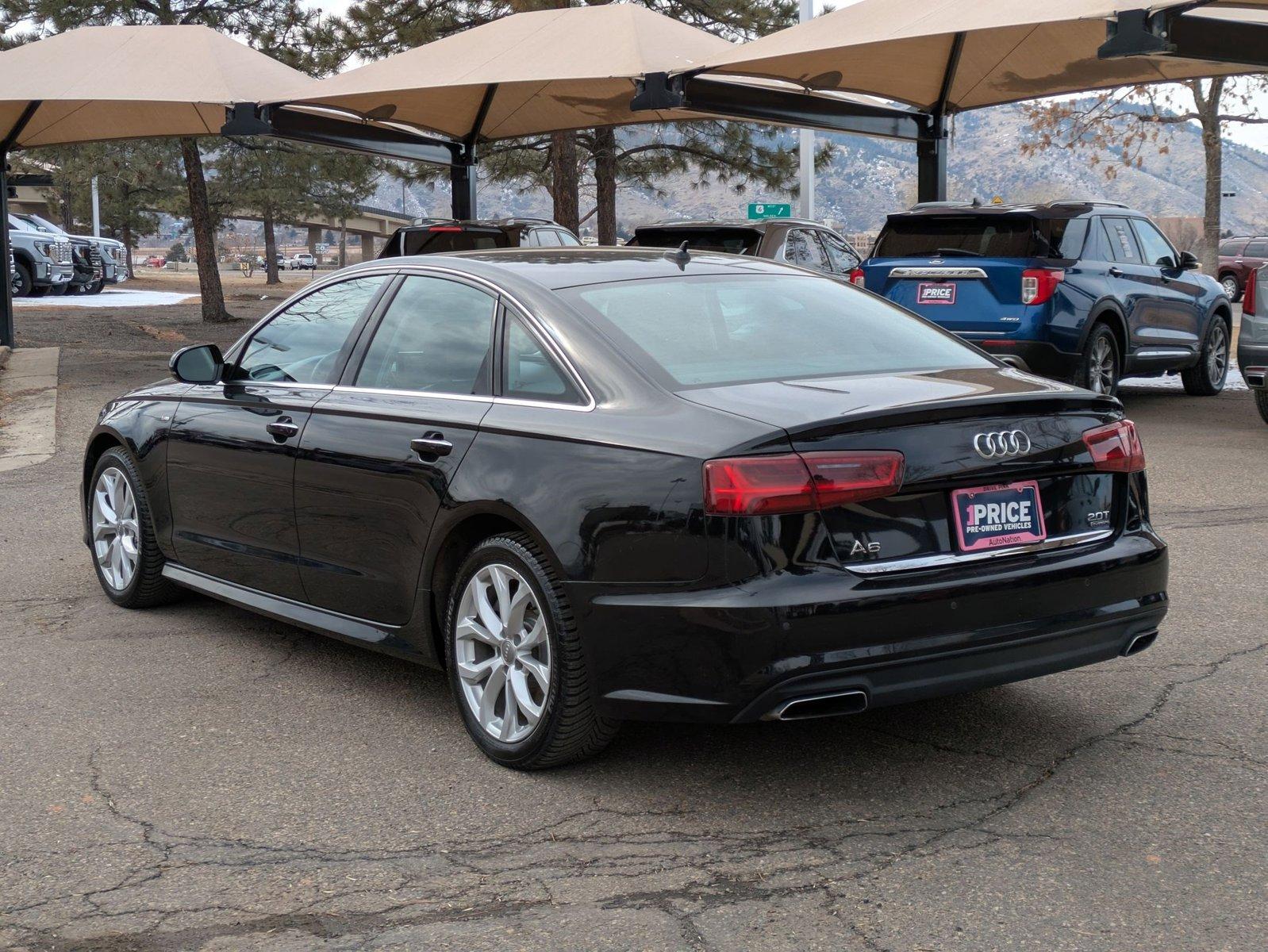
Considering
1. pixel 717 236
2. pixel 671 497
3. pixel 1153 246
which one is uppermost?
pixel 717 236

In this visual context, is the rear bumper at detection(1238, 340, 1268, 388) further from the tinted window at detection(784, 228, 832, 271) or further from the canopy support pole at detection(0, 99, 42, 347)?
the canopy support pole at detection(0, 99, 42, 347)

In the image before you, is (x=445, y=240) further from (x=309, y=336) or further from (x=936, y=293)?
(x=309, y=336)

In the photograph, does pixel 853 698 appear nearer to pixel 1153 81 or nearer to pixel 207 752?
pixel 207 752

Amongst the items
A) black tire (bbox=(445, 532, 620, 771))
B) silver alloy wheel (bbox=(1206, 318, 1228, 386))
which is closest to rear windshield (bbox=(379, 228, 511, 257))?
silver alloy wheel (bbox=(1206, 318, 1228, 386))

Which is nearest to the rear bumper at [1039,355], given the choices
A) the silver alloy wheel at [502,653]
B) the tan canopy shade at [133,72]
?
the silver alloy wheel at [502,653]

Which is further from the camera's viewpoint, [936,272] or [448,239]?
[448,239]

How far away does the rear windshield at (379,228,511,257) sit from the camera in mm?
17766

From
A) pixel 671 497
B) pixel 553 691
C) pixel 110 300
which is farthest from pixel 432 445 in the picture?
pixel 110 300

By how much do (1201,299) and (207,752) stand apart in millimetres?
12013

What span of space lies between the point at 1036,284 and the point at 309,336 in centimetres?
766

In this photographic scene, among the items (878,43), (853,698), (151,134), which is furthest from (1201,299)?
(151,134)

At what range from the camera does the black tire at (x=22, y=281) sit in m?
33.1

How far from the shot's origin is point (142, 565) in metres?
6.37

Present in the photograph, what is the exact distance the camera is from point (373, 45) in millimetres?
27297
